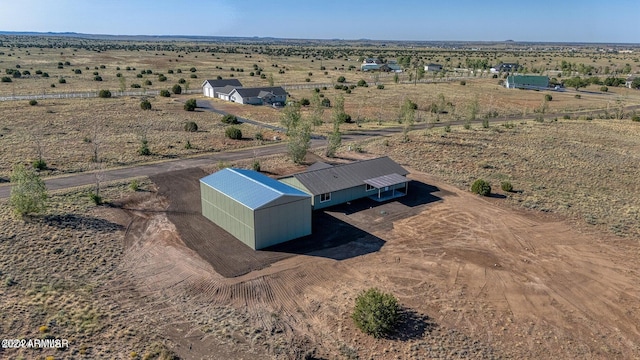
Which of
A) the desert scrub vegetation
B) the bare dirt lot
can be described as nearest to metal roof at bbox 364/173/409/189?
the bare dirt lot

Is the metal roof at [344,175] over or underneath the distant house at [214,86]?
underneath

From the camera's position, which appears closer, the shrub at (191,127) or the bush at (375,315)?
the bush at (375,315)

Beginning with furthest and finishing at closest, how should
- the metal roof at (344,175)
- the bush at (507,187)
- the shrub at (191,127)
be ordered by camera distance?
the shrub at (191,127), the bush at (507,187), the metal roof at (344,175)

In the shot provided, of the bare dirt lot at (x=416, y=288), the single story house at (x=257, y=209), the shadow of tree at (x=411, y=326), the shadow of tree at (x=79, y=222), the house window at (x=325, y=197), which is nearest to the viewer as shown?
the bare dirt lot at (x=416, y=288)

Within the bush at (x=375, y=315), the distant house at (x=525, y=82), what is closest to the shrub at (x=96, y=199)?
the bush at (x=375, y=315)

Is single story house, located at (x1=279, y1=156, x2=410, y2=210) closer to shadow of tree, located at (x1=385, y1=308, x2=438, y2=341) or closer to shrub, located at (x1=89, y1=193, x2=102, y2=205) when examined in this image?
shadow of tree, located at (x1=385, y1=308, x2=438, y2=341)

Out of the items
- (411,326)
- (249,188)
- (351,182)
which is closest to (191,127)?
(351,182)

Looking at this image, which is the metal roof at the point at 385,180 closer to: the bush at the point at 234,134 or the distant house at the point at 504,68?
the bush at the point at 234,134
